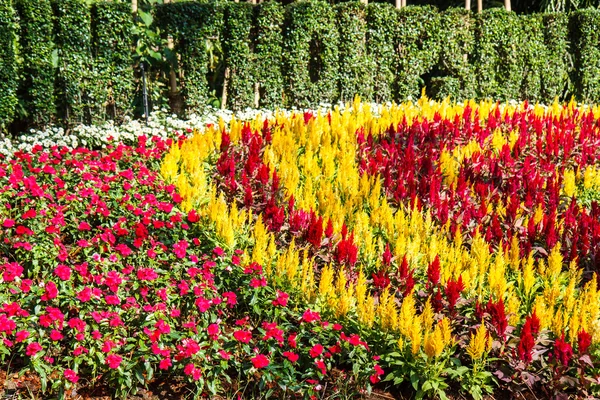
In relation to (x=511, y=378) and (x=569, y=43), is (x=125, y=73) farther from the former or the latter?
(x=569, y=43)

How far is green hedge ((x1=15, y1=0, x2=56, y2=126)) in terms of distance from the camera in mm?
8273

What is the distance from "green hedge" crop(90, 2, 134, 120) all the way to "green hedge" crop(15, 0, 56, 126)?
52 centimetres

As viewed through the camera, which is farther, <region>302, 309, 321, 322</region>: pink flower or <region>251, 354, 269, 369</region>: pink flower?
<region>302, 309, 321, 322</region>: pink flower

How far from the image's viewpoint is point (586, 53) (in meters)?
12.2

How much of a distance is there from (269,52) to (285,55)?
241 millimetres

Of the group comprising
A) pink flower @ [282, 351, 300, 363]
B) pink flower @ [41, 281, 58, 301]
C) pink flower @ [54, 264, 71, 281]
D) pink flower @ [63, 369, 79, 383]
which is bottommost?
pink flower @ [63, 369, 79, 383]

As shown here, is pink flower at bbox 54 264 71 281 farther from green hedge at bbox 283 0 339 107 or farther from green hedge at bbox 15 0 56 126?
green hedge at bbox 283 0 339 107

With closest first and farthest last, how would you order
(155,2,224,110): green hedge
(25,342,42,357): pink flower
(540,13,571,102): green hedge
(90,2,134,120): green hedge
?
(25,342,42,357): pink flower
(90,2,134,120): green hedge
(155,2,224,110): green hedge
(540,13,571,102): green hedge

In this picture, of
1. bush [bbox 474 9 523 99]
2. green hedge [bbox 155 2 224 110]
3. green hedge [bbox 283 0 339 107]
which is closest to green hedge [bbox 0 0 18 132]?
green hedge [bbox 155 2 224 110]

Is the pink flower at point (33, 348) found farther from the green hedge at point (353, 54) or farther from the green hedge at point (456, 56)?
the green hedge at point (456, 56)

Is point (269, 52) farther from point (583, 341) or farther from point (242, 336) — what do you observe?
point (583, 341)

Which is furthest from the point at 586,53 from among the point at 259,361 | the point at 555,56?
the point at 259,361

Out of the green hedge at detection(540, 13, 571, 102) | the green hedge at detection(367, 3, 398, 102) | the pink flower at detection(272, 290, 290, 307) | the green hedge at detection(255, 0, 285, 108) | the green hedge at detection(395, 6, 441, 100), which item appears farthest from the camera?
the green hedge at detection(540, 13, 571, 102)

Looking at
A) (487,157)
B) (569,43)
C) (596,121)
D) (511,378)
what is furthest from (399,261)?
(569,43)
